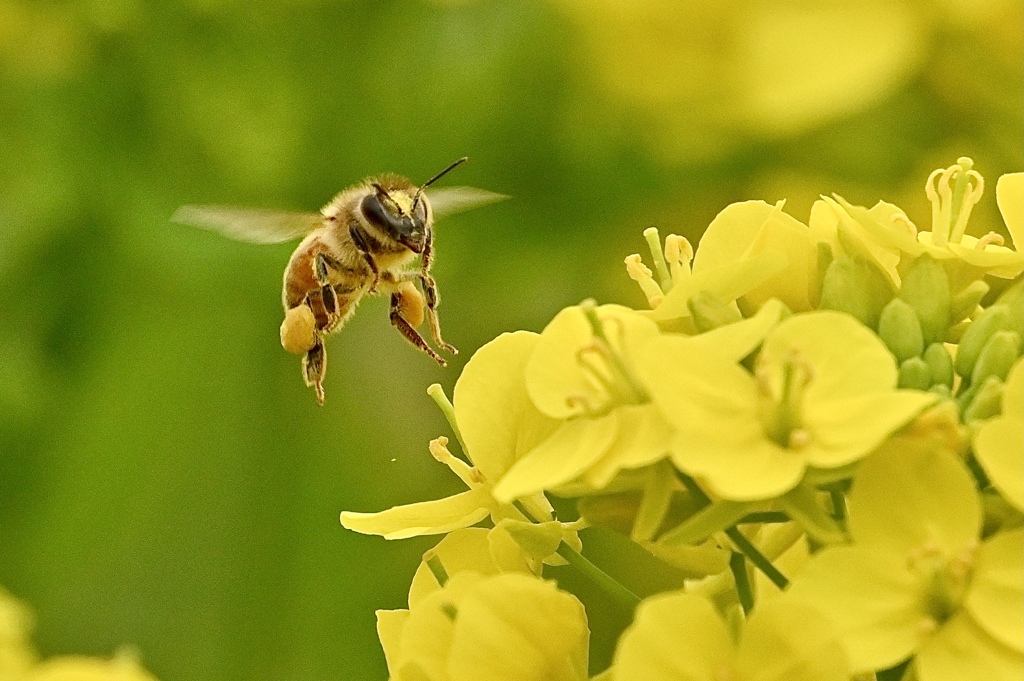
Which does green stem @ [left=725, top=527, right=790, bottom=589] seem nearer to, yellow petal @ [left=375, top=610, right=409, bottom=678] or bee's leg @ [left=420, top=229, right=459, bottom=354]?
yellow petal @ [left=375, top=610, right=409, bottom=678]

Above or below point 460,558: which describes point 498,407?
above

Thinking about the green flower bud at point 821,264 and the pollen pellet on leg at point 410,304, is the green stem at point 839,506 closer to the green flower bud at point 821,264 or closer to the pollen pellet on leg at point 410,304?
the green flower bud at point 821,264

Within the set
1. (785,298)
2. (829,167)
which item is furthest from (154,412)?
(785,298)

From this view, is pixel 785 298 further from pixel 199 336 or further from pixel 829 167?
pixel 199 336

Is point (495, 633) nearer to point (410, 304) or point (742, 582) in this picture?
→ point (742, 582)

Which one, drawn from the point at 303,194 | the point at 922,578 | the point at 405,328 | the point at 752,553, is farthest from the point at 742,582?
the point at 303,194

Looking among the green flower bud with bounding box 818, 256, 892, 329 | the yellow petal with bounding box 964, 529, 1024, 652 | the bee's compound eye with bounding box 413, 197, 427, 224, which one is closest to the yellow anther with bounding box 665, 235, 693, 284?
the green flower bud with bounding box 818, 256, 892, 329
